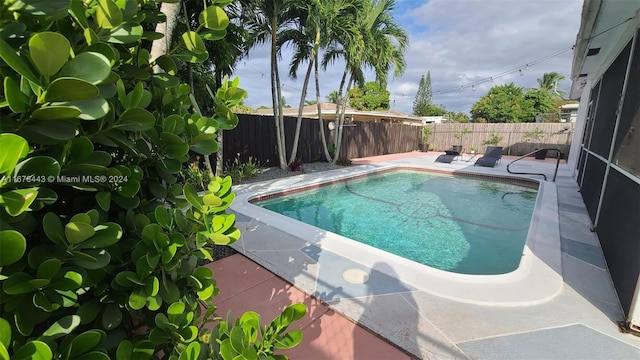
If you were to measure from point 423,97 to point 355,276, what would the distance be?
202 feet

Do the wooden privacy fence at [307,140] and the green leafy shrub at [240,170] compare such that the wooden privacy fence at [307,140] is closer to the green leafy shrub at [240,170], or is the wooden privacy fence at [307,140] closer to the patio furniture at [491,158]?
the green leafy shrub at [240,170]

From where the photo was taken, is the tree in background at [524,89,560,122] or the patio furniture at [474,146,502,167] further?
the tree in background at [524,89,560,122]

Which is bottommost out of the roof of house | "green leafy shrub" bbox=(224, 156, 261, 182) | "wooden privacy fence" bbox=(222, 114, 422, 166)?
"green leafy shrub" bbox=(224, 156, 261, 182)

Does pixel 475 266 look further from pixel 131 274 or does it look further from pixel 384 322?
pixel 131 274

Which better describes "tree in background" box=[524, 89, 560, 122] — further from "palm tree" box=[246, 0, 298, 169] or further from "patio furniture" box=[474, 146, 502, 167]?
"palm tree" box=[246, 0, 298, 169]

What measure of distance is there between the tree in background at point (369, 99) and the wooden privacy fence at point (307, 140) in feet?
59.5

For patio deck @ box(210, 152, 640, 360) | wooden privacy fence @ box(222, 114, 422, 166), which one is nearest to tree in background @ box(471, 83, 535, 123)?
wooden privacy fence @ box(222, 114, 422, 166)

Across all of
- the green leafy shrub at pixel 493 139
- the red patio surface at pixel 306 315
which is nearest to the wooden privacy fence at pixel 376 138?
the green leafy shrub at pixel 493 139

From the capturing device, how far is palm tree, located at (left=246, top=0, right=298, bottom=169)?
8016mm

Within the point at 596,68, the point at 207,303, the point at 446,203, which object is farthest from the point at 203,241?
the point at 596,68

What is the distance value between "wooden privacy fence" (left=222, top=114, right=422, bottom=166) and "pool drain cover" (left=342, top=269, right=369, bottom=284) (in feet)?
22.5

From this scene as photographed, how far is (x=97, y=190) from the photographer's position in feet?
2.49

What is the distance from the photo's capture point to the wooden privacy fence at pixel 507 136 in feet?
56.3

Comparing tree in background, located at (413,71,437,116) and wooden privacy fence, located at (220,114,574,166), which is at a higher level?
tree in background, located at (413,71,437,116)
